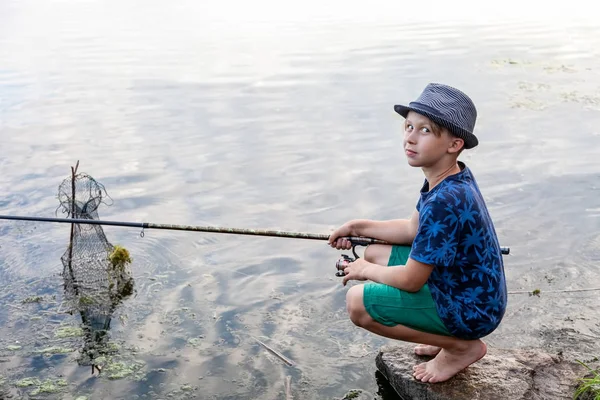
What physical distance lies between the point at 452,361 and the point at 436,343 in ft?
0.54

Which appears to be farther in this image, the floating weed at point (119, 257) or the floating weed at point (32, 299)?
the floating weed at point (119, 257)

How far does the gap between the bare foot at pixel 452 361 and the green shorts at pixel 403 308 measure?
0.20 meters

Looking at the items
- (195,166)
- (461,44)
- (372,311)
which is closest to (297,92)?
(195,166)

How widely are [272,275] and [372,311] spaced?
2.09 m

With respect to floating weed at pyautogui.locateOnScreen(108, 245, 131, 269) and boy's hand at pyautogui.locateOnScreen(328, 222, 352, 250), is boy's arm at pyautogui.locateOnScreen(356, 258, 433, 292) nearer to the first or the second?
boy's hand at pyautogui.locateOnScreen(328, 222, 352, 250)

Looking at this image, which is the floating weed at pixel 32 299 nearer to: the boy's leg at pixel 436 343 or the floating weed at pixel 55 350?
the floating weed at pixel 55 350

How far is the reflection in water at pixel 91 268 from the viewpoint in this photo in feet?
17.1

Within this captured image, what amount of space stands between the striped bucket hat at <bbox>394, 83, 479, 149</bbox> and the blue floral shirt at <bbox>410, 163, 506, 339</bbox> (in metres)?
0.19

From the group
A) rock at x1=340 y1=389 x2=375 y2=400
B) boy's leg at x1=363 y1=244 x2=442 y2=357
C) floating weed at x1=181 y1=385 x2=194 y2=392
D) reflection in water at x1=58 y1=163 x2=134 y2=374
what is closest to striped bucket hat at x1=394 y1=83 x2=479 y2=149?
boy's leg at x1=363 y1=244 x2=442 y2=357

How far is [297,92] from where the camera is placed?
11594 millimetres

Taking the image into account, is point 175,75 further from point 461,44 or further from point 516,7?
point 516,7

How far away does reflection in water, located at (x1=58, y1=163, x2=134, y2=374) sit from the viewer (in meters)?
5.23

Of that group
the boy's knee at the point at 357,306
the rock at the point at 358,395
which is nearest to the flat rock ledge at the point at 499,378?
the rock at the point at 358,395

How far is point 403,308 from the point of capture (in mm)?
3590
